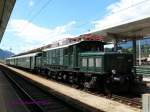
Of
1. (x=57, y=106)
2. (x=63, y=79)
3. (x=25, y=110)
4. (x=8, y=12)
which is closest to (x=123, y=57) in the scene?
(x=57, y=106)

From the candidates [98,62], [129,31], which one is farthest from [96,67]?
[129,31]

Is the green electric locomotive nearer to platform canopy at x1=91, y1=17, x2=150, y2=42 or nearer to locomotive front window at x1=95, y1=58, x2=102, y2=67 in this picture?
locomotive front window at x1=95, y1=58, x2=102, y2=67

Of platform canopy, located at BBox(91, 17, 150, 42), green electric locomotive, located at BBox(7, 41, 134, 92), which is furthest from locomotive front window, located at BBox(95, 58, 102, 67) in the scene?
platform canopy, located at BBox(91, 17, 150, 42)

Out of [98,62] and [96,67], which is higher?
[98,62]

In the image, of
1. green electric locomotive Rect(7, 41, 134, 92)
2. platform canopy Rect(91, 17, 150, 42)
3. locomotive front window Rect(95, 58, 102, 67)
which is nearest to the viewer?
green electric locomotive Rect(7, 41, 134, 92)

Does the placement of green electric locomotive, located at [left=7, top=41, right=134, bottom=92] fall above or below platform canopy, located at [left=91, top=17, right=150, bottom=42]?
below

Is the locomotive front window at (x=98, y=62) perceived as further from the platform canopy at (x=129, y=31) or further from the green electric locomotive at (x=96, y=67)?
the platform canopy at (x=129, y=31)

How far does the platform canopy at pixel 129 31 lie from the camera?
28369mm

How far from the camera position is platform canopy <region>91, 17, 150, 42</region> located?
28369mm

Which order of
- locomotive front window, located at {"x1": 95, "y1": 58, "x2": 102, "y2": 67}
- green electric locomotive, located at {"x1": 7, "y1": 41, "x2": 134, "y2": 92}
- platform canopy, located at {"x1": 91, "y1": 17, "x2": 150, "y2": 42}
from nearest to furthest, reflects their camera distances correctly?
green electric locomotive, located at {"x1": 7, "y1": 41, "x2": 134, "y2": 92}
locomotive front window, located at {"x1": 95, "y1": 58, "x2": 102, "y2": 67}
platform canopy, located at {"x1": 91, "y1": 17, "x2": 150, "y2": 42}

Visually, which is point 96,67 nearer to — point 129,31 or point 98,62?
point 98,62

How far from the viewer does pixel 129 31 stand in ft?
108

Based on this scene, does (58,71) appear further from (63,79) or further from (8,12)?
(8,12)

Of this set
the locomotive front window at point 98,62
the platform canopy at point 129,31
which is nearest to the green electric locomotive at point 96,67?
the locomotive front window at point 98,62
